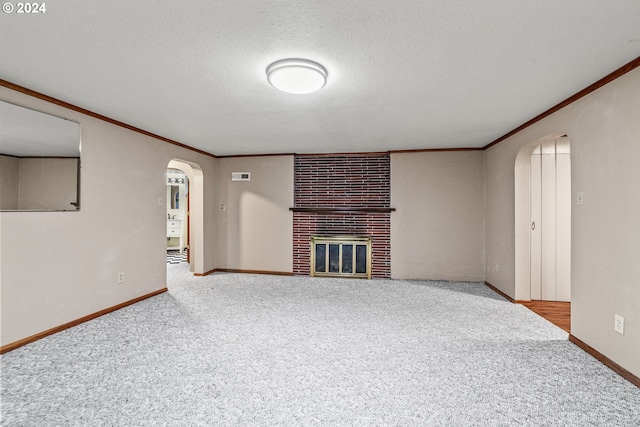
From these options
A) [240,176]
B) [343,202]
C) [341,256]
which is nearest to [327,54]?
[343,202]

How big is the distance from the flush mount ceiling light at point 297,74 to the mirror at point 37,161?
221 cm

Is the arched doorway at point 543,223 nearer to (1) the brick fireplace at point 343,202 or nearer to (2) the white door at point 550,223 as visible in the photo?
(2) the white door at point 550,223

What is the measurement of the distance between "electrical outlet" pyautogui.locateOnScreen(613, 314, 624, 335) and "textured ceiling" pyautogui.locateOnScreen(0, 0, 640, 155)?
6.06 feet

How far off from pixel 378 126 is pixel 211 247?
3.81m

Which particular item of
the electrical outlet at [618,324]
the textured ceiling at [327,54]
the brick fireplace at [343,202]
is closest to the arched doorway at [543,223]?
the textured ceiling at [327,54]

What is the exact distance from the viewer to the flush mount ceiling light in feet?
6.82

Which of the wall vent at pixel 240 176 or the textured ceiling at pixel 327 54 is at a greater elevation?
the textured ceiling at pixel 327 54

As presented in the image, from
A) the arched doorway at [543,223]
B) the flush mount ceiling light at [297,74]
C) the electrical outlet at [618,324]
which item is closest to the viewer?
the flush mount ceiling light at [297,74]

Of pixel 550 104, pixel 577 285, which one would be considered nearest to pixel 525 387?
pixel 577 285

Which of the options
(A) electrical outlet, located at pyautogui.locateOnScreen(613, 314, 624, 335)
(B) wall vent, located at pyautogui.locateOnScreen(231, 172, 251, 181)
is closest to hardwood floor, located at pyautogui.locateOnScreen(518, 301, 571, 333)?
(A) electrical outlet, located at pyautogui.locateOnScreen(613, 314, 624, 335)

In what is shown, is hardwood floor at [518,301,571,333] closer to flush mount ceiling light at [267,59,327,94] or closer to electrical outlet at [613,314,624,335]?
electrical outlet at [613,314,624,335]

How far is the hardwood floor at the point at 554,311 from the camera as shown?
3.18 metres

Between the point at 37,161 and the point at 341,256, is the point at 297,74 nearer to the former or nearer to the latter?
the point at 37,161

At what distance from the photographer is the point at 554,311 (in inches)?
140
